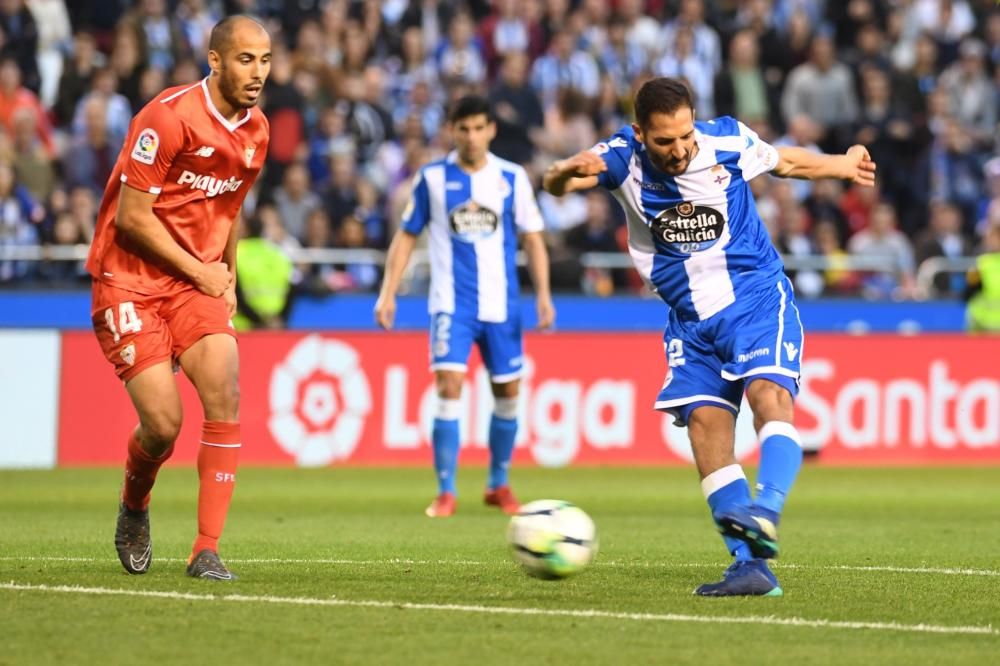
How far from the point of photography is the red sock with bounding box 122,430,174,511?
799 cm

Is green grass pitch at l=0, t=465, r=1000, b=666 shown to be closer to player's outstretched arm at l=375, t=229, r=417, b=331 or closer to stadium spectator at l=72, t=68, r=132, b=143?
player's outstretched arm at l=375, t=229, r=417, b=331

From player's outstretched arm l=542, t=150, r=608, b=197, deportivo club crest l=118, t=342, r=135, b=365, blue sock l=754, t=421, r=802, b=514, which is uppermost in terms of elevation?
player's outstretched arm l=542, t=150, r=608, b=197

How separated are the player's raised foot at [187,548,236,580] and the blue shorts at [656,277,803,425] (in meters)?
2.00

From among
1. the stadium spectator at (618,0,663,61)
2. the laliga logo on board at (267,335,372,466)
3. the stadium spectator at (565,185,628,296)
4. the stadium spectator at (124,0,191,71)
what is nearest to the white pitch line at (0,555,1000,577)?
the laliga logo on board at (267,335,372,466)

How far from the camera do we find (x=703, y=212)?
305 inches

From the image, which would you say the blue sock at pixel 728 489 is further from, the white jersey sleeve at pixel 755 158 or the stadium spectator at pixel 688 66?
the stadium spectator at pixel 688 66

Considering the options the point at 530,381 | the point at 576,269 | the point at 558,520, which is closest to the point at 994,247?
the point at 576,269

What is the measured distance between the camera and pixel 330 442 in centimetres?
1688

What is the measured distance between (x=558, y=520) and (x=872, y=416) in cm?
1090

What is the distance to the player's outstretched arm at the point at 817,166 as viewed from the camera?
7812 mm

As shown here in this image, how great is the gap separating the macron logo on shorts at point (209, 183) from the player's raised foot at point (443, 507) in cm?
458

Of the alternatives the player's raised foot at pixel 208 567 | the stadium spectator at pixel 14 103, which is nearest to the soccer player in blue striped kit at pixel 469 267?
the player's raised foot at pixel 208 567

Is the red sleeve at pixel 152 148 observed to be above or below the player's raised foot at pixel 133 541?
above

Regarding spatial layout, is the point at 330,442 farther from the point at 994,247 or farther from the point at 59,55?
the point at 994,247
